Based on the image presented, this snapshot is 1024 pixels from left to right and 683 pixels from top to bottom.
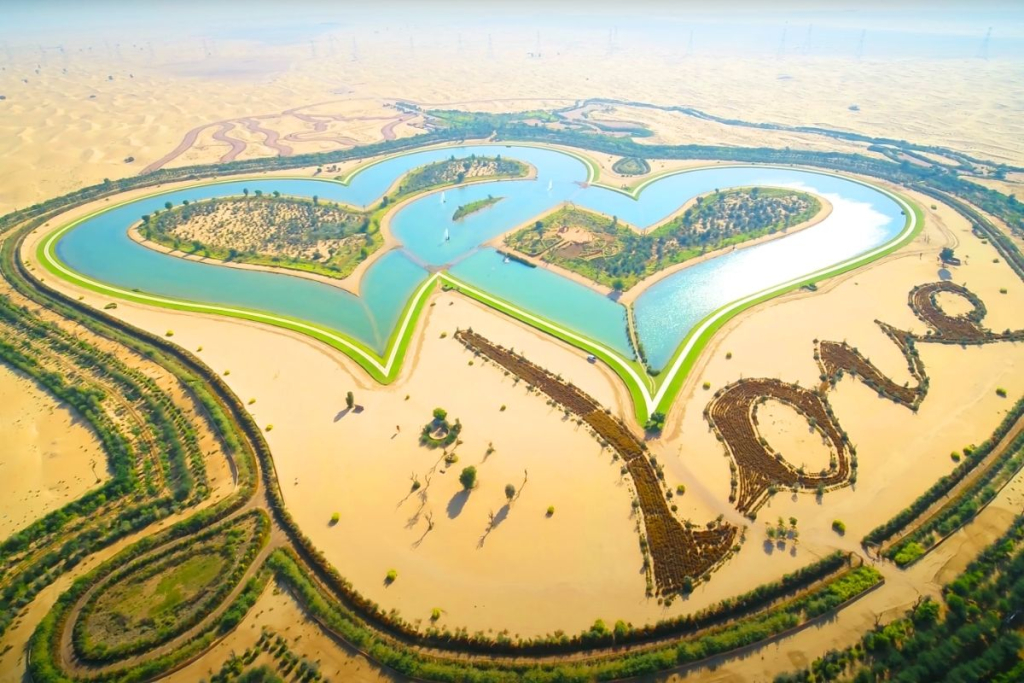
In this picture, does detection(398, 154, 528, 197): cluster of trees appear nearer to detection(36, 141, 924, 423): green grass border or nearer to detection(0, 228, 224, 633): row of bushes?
detection(36, 141, 924, 423): green grass border

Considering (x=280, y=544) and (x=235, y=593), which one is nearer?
(x=235, y=593)

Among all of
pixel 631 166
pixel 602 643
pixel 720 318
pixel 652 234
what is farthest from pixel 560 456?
pixel 631 166

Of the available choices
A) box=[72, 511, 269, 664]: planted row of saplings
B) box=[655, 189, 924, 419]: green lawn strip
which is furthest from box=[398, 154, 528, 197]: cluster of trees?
box=[72, 511, 269, 664]: planted row of saplings

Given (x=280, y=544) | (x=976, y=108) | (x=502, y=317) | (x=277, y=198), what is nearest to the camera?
(x=280, y=544)

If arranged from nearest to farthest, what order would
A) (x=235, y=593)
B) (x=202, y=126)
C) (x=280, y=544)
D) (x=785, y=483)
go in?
(x=235, y=593)
(x=280, y=544)
(x=785, y=483)
(x=202, y=126)

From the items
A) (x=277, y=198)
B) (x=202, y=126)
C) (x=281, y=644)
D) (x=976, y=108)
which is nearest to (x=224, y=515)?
(x=281, y=644)

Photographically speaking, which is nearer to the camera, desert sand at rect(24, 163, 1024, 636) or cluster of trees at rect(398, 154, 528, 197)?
desert sand at rect(24, 163, 1024, 636)

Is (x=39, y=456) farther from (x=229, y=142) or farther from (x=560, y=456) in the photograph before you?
(x=229, y=142)

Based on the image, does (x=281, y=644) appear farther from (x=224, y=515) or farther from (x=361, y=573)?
(x=224, y=515)
